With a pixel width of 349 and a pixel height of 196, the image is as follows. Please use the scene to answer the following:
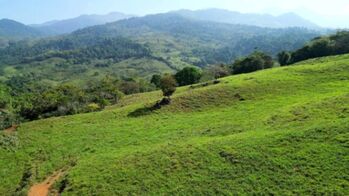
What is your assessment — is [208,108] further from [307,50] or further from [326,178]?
[307,50]

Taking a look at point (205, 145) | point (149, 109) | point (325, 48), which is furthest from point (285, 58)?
point (205, 145)

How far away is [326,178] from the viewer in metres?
31.0

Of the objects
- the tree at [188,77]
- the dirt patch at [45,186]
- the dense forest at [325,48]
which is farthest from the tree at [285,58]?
the dirt patch at [45,186]

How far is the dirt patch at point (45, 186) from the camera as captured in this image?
127 feet

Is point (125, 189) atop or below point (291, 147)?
below

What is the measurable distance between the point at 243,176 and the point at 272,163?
10.2 ft

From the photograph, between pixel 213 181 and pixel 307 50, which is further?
pixel 307 50

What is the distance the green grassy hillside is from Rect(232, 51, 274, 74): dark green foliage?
41.6m

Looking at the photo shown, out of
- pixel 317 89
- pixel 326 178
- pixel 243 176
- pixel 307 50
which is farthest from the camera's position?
pixel 307 50

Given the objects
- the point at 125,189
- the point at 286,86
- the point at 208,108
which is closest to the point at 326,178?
the point at 125,189

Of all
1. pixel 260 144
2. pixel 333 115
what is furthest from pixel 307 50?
pixel 260 144

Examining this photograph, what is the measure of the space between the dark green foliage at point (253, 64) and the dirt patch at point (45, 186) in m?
76.4

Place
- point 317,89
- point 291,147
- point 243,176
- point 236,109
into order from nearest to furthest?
1. point 243,176
2. point 291,147
3. point 236,109
4. point 317,89

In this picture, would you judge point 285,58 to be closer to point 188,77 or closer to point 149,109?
point 188,77
